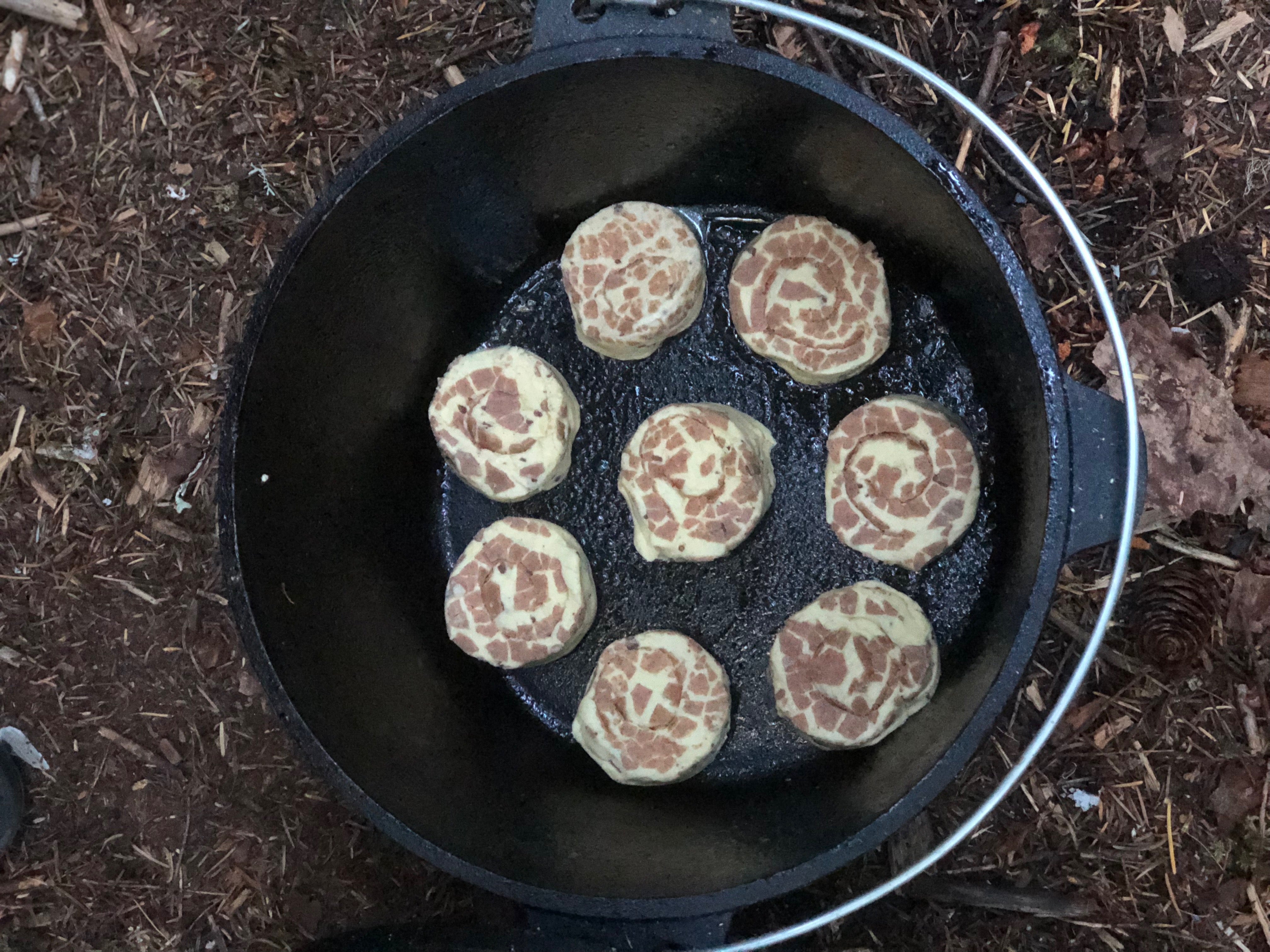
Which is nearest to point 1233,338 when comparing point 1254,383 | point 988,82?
point 1254,383

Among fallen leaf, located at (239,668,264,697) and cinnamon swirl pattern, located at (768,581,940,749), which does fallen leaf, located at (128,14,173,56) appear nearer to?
fallen leaf, located at (239,668,264,697)

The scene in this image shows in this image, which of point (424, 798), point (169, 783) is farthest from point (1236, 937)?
point (169, 783)

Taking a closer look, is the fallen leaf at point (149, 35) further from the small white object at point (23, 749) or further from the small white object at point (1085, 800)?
the small white object at point (1085, 800)

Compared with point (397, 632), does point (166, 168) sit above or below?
above

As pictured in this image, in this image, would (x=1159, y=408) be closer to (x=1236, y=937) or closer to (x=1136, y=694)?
(x=1136, y=694)

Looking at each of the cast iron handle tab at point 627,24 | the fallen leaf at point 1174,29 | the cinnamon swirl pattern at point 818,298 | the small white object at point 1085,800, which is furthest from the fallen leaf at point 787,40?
the small white object at point 1085,800

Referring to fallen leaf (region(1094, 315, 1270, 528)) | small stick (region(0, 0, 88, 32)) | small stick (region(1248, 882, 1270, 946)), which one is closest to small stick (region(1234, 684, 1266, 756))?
small stick (region(1248, 882, 1270, 946))

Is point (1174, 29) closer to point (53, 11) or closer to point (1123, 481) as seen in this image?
point (1123, 481)
